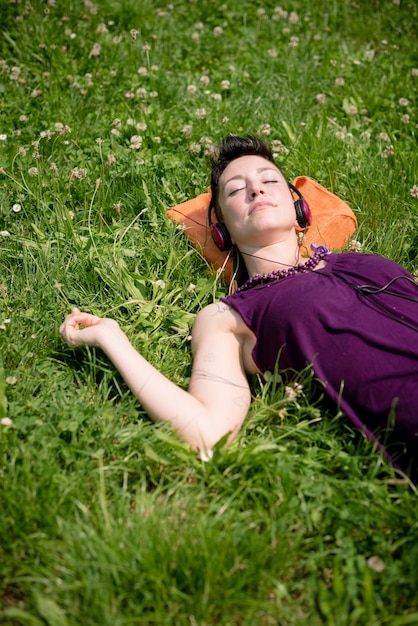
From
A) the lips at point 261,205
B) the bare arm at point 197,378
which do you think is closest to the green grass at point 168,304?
the bare arm at point 197,378

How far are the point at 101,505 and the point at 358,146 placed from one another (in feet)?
12.3

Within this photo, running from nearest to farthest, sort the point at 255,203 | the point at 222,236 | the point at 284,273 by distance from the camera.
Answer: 1. the point at 284,273
2. the point at 255,203
3. the point at 222,236

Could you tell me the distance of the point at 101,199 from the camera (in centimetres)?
472

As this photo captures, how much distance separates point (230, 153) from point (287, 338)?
5.32ft

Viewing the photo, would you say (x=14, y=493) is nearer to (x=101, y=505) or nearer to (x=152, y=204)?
(x=101, y=505)

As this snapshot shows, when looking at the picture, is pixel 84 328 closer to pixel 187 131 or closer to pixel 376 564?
pixel 376 564

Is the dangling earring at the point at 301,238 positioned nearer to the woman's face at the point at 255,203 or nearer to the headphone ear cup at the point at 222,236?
the woman's face at the point at 255,203

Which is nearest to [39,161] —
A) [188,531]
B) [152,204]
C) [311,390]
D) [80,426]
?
[152,204]

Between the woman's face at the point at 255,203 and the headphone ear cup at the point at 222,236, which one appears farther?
the headphone ear cup at the point at 222,236

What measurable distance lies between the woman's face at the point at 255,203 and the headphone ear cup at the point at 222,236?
42 mm

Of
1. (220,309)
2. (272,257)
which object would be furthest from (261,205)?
(220,309)

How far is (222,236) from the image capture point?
4.16 meters

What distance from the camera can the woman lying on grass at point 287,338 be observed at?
319 cm

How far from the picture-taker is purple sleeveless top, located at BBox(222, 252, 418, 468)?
317 cm
